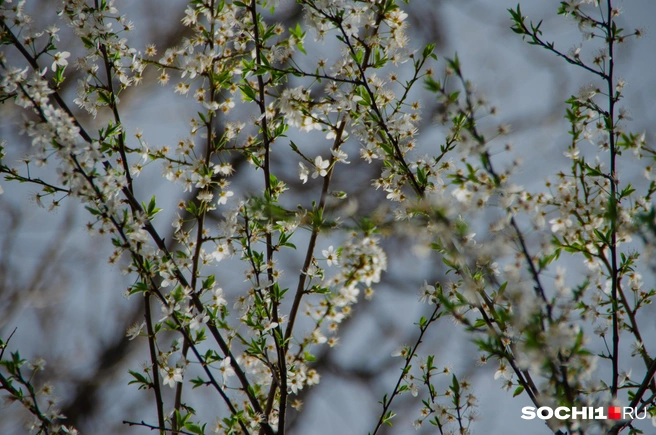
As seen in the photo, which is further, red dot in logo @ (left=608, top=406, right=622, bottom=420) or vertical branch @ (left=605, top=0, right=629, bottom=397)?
vertical branch @ (left=605, top=0, right=629, bottom=397)

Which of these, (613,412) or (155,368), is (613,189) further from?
(155,368)

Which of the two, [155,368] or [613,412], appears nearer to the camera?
[613,412]

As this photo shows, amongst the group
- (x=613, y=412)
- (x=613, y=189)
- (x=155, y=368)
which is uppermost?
(x=613, y=189)

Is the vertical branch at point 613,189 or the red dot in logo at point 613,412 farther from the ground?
the vertical branch at point 613,189

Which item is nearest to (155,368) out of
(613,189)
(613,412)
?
(613,412)

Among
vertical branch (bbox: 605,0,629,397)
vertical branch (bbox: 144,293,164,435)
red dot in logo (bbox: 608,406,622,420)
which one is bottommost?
red dot in logo (bbox: 608,406,622,420)

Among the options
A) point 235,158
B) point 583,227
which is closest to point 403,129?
point 583,227

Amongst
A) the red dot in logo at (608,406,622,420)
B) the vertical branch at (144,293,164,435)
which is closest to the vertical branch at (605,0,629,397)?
the red dot in logo at (608,406,622,420)

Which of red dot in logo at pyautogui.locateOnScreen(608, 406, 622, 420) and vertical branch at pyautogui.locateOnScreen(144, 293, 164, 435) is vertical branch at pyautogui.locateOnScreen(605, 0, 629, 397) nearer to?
red dot in logo at pyautogui.locateOnScreen(608, 406, 622, 420)

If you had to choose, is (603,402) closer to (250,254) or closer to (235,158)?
(250,254)

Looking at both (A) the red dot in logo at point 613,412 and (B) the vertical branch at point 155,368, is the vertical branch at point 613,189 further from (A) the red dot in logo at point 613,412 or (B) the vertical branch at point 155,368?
(B) the vertical branch at point 155,368

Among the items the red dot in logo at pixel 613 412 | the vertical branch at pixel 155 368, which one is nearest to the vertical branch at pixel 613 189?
the red dot in logo at pixel 613 412

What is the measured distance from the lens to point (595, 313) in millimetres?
1111

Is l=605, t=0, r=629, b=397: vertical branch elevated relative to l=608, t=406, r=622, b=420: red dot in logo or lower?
elevated
